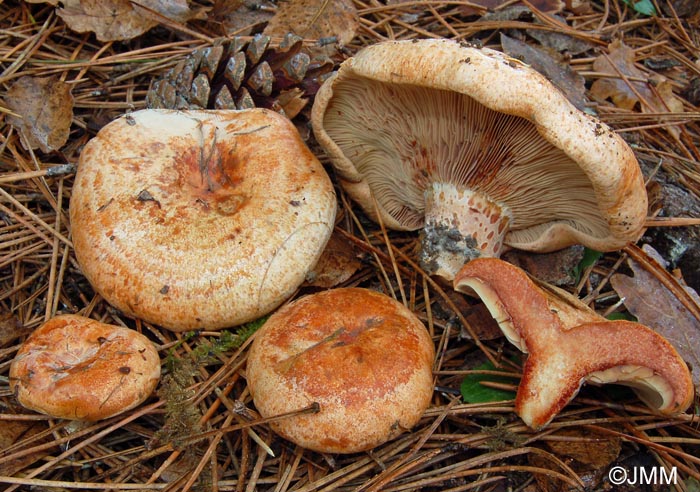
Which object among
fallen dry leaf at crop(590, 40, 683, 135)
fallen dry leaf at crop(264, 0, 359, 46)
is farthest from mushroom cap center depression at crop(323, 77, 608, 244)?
fallen dry leaf at crop(590, 40, 683, 135)

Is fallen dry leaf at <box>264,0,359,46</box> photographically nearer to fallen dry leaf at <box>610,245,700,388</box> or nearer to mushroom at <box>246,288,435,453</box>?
mushroom at <box>246,288,435,453</box>

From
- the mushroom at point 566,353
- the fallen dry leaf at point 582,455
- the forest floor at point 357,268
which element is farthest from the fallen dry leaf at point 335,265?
the fallen dry leaf at point 582,455

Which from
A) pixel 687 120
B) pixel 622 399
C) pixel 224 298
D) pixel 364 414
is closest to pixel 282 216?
pixel 224 298

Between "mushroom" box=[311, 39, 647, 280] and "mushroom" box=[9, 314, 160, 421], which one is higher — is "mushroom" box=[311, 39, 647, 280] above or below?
above

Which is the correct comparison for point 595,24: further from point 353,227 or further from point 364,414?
point 364,414

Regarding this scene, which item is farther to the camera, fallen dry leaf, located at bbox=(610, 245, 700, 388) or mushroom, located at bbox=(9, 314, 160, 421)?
fallen dry leaf, located at bbox=(610, 245, 700, 388)

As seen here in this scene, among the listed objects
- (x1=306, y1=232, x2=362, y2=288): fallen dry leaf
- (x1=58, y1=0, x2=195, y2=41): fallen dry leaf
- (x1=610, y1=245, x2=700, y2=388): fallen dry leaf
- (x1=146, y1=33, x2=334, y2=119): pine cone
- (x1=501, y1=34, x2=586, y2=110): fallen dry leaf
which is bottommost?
(x1=610, y1=245, x2=700, y2=388): fallen dry leaf

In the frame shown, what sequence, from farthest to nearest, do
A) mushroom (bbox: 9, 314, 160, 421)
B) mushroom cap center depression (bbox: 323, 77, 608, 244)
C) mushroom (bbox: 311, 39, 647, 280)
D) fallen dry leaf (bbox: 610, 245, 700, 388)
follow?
fallen dry leaf (bbox: 610, 245, 700, 388)
mushroom cap center depression (bbox: 323, 77, 608, 244)
mushroom (bbox: 9, 314, 160, 421)
mushroom (bbox: 311, 39, 647, 280)
